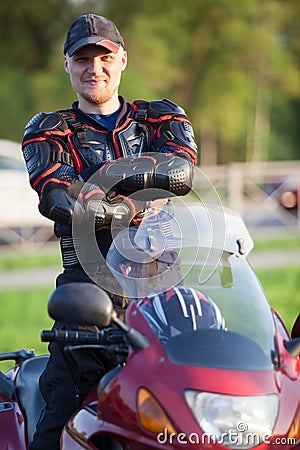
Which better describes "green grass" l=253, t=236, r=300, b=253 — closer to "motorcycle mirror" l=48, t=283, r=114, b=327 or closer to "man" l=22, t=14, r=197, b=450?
"man" l=22, t=14, r=197, b=450

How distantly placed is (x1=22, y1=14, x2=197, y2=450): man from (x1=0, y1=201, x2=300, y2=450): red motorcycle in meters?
0.16

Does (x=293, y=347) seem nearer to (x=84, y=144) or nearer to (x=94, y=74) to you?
(x=84, y=144)

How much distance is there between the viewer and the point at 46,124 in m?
3.40

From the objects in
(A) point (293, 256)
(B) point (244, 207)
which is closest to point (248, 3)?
(B) point (244, 207)

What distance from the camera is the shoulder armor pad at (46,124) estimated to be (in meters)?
3.39

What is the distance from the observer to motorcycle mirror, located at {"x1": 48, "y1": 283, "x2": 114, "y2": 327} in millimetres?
2541

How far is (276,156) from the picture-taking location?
4166 centimetres

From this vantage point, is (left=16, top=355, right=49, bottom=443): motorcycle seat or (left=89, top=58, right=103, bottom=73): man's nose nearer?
(left=16, top=355, right=49, bottom=443): motorcycle seat

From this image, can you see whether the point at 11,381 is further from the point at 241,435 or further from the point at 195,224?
the point at 241,435

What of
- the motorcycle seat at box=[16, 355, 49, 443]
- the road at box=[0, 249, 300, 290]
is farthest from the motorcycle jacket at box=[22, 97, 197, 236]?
the road at box=[0, 249, 300, 290]

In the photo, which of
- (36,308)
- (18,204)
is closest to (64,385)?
(36,308)

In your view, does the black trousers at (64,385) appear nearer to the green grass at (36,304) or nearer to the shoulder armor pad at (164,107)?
the shoulder armor pad at (164,107)

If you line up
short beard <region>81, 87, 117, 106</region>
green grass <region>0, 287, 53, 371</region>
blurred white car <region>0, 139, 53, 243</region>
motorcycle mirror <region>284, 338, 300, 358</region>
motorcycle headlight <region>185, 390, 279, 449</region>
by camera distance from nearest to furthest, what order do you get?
motorcycle headlight <region>185, 390, 279, 449</region> < motorcycle mirror <region>284, 338, 300, 358</region> < short beard <region>81, 87, 117, 106</region> < green grass <region>0, 287, 53, 371</region> < blurred white car <region>0, 139, 53, 243</region>

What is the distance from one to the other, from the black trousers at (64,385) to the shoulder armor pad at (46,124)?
0.76m
